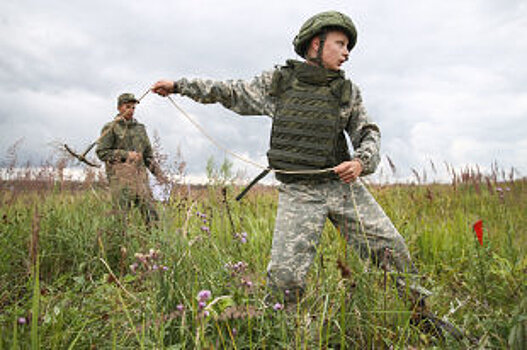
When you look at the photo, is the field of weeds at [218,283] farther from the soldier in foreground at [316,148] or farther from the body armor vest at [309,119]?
the body armor vest at [309,119]

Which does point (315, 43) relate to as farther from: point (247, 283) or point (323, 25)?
point (247, 283)

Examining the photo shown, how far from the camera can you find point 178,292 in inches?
80.3

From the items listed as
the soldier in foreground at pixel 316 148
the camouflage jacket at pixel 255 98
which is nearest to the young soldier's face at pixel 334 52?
the soldier in foreground at pixel 316 148

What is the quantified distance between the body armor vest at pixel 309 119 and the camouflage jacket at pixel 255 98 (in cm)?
15

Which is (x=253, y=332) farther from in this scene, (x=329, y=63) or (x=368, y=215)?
(x=329, y=63)

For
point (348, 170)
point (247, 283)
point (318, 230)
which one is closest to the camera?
point (247, 283)

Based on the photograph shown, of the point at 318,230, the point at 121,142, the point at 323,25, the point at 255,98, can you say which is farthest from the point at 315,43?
the point at 121,142

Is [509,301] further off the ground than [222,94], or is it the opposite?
[222,94]

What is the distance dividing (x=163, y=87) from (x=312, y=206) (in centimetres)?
144

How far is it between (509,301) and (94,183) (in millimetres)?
4736

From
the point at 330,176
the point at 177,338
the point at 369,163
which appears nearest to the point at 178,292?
the point at 177,338

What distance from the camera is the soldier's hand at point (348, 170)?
2.34 meters

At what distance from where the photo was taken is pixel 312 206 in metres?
2.57

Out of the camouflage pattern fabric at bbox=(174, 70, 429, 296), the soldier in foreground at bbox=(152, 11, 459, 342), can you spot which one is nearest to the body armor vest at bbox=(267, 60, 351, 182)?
the soldier in foreground at bbox=(152, 11, 459, 342)
